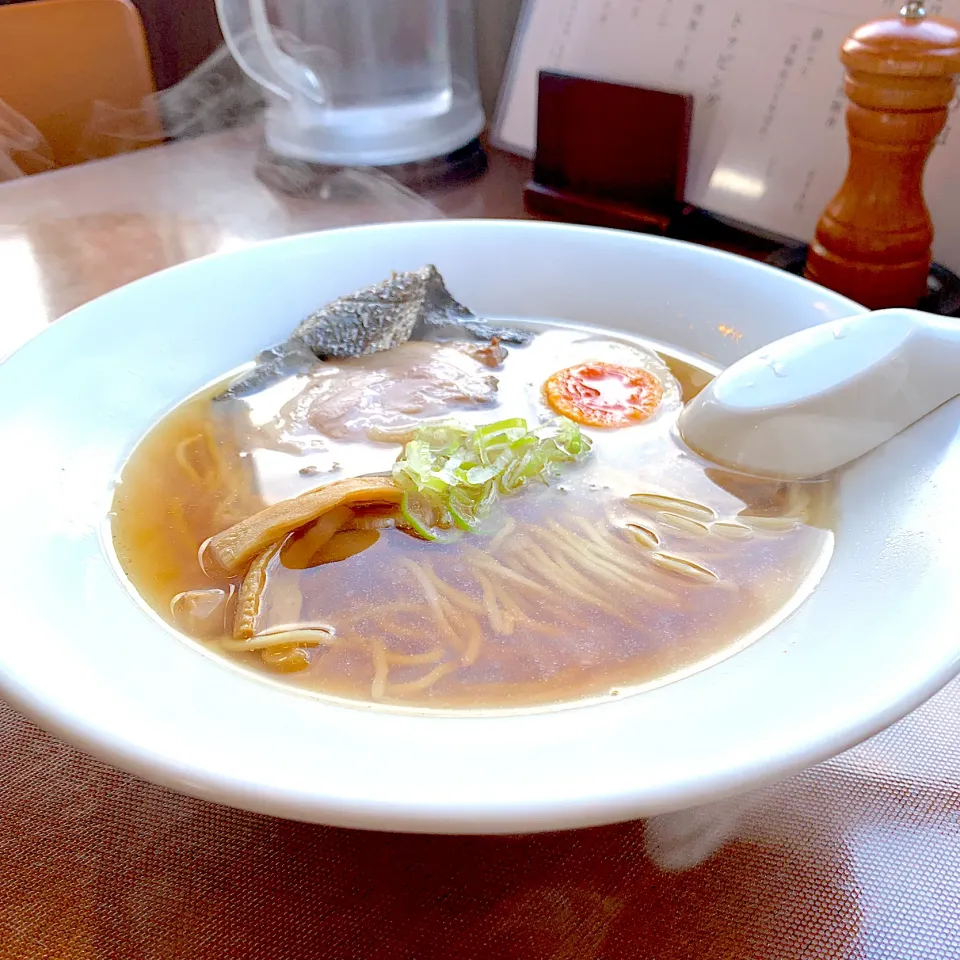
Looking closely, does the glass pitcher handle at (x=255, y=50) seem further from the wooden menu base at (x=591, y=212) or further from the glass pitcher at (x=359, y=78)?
the wooden menu base at (x=591, y=212)

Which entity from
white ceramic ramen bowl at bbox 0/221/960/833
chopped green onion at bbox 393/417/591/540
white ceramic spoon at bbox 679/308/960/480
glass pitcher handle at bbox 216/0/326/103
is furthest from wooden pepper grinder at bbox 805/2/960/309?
glass pitcher handle at bbox 216/0/326/103

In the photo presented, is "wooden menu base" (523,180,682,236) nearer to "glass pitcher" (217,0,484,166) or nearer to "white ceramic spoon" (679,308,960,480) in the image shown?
"glass pitcher" (217,0,484,166)

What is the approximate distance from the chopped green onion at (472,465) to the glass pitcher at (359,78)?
1194 millimetres

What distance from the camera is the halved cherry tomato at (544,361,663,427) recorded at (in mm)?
1483

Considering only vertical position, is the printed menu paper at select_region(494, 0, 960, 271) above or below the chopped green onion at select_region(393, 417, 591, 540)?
above

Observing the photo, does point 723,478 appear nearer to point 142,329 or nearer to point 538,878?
point 538,878

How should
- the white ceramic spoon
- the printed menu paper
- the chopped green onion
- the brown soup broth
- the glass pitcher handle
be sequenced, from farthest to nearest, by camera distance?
the glass pitcher handle
the printed menu paper
the chopped green onion
the white ceramic spoon
the brown soup broth

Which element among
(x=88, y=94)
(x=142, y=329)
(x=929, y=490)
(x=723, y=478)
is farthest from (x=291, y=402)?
(x=88, y=94)

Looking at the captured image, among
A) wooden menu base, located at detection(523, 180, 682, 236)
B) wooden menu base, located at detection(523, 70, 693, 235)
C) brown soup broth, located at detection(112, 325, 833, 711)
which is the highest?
wooden menu base, located at detection(523, 70, 693, 235)

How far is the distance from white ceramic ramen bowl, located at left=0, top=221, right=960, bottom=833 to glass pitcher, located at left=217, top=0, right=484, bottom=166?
86 centimetres

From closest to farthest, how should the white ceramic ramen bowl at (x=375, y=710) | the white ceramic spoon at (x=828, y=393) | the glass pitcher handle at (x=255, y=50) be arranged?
1. the white ceramic ramen bowl at (x=375, y=710)
2. the white ceramic spoon at (x=828, y=393)
3. the glass pitcher handle at (x=255, y=50)

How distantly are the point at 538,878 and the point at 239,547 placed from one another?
0.60m

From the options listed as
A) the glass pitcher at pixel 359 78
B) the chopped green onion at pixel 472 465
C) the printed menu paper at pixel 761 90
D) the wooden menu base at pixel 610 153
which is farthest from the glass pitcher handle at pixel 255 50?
the chopped green onion at pixel 472 465

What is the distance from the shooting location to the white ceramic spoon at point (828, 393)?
3.67ft
